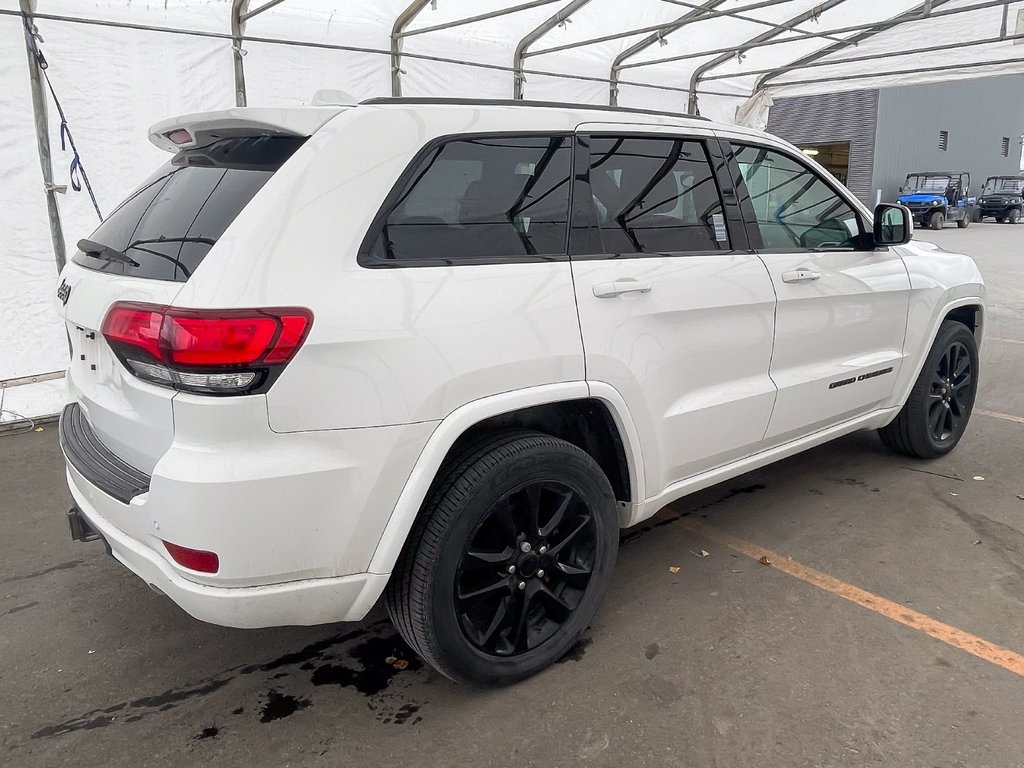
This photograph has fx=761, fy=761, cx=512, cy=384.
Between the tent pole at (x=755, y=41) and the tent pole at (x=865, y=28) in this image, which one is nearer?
the tent pole at (x=865, y=28)

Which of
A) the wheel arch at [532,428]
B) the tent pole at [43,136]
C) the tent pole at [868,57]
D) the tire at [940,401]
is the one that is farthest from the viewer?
the tent pole at [868,57]

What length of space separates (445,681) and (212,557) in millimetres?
996

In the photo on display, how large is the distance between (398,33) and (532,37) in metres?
1.46

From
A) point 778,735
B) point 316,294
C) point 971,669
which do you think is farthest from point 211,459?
point 971,669

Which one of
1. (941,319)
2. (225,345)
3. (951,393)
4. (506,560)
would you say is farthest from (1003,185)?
(225,345)

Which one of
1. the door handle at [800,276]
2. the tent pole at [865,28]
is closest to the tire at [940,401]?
the door handle at [800,276]

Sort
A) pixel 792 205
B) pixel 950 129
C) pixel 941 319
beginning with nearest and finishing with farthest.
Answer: pixel 792 205
pixel 941 319
pixel 950 129

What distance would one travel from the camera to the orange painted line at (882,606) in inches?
104

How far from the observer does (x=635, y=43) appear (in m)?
8.40

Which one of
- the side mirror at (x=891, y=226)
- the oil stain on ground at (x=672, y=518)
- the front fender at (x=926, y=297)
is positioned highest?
the side mirror at (x=891, y=226)

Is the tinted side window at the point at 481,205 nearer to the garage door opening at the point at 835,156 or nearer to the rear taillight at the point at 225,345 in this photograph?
the rear taillight at the point at 225,345

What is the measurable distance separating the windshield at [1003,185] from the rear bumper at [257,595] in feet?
116

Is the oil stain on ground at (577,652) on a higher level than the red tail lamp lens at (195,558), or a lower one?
lower

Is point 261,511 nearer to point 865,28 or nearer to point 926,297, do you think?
point 926,297
